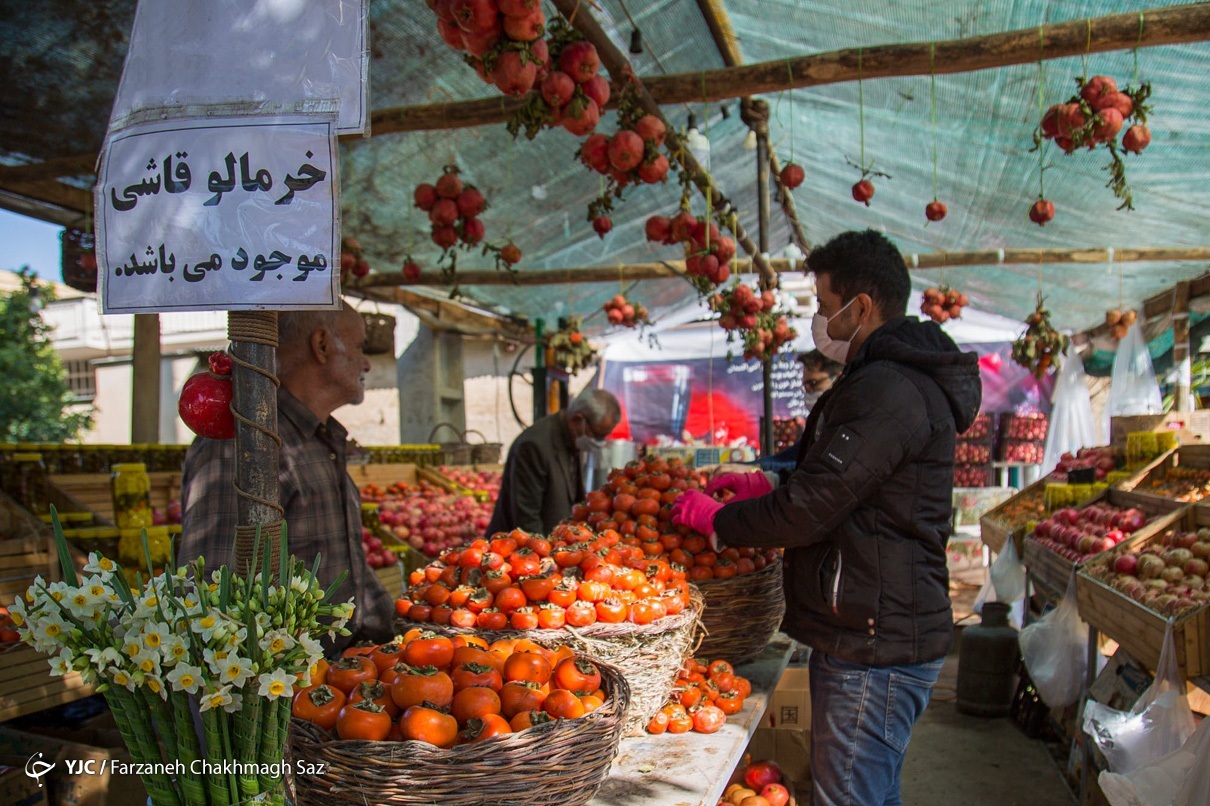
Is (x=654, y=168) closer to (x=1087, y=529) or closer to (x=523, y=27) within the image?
(x=523, y=27)

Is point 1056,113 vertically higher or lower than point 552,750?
higher

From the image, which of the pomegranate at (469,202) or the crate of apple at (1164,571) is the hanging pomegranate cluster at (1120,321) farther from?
the pomegranate at (469,202)

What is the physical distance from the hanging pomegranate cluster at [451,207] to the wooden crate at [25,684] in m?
2.79

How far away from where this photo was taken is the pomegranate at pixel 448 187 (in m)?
4.74

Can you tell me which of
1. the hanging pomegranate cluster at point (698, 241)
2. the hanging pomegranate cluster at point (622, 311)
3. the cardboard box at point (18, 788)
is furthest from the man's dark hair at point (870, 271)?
the hanging pomegranate cluster at point (622, 311)

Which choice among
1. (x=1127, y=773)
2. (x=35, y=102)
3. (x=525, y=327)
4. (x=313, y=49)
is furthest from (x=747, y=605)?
(x=525, y=327)

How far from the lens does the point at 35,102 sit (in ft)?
15.9

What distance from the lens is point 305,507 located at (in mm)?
2289

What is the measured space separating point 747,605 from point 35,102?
16.3 ft

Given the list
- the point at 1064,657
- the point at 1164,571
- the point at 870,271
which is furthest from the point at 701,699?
the point at 1064,657

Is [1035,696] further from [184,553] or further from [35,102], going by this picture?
[35,102]

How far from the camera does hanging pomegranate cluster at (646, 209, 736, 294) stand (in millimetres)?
4844

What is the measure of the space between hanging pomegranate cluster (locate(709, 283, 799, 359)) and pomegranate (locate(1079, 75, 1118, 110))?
3.54 metres

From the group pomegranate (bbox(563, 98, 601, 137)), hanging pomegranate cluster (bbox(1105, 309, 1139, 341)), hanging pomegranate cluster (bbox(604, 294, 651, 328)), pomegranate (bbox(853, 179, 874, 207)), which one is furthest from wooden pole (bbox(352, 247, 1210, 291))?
pomegranate (bbox(563, 98, 601, 137))
